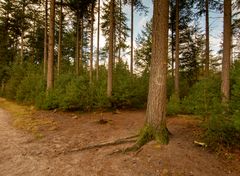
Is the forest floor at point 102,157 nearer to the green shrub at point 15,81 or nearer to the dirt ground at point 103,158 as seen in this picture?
the dirt ground at point 103,158

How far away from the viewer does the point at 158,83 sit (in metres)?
6.38

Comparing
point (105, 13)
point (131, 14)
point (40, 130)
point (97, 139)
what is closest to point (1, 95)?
point (105, 13)

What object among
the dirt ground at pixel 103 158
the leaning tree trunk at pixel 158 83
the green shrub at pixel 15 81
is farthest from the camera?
the green shrub at pixel 15 81

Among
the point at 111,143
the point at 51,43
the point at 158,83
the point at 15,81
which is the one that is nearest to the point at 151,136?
the point at 111,143

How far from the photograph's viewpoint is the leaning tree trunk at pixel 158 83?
247 inches

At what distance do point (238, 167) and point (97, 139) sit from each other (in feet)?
12.3

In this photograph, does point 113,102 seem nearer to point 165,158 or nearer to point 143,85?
point 143,85

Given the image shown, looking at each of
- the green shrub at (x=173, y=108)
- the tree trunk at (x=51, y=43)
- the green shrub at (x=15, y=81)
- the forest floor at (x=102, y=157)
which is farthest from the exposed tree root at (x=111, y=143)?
the green shrub at (x=15, y=81)

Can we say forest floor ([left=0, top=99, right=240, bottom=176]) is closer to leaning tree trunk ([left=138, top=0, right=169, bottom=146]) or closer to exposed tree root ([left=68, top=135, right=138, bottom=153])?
exposed tree root ([left=68, top=135, right=138, bottom=153])

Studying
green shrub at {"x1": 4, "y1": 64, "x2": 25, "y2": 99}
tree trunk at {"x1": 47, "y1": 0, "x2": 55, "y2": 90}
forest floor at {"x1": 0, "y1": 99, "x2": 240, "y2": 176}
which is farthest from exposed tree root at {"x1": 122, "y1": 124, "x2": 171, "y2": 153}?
green shrub at {"x1": 4, "y1": 64, "x2": 25, "y2": 99}

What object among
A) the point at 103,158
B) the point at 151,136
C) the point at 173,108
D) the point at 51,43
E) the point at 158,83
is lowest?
the point at 103,158

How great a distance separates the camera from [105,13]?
2169cm

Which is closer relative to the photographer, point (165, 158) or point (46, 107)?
point (165, 158)

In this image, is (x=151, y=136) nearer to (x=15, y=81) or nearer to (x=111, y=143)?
(x=111, y=143)
